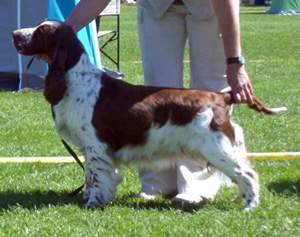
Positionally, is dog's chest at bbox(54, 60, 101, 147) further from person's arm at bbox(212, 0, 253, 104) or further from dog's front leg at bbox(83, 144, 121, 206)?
person's arm at bbox(212, 0, 253, 104)

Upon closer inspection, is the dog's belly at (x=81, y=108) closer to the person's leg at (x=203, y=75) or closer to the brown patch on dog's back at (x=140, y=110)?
the brown patch on dog's back at (x=140, y=110)

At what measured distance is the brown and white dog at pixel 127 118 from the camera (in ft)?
14.5

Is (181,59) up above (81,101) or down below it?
above

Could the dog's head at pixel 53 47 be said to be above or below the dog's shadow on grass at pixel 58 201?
above

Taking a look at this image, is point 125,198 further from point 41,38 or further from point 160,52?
point 41,38

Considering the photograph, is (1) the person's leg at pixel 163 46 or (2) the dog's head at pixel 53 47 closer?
(2) the dog's head at pixel 53 47

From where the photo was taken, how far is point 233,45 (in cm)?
445

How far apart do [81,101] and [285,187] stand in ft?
4.87

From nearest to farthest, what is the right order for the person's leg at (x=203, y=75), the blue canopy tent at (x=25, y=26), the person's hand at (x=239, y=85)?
the person's hand at (x=239, y=85), the person's leg at (x=203, y=75), the blue canopy tent at (x=25, y=26)

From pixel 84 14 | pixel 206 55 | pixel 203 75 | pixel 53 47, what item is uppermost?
pixel 84 14

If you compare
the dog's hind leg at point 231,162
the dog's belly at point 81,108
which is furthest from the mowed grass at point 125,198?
the dog's belly at point 81,108

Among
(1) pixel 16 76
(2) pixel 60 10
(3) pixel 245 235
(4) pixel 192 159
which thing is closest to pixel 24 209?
(4) pixel 192 159

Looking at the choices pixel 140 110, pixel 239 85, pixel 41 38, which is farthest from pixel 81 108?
pixel 239 85

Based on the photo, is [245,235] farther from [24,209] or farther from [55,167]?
[55,167]
